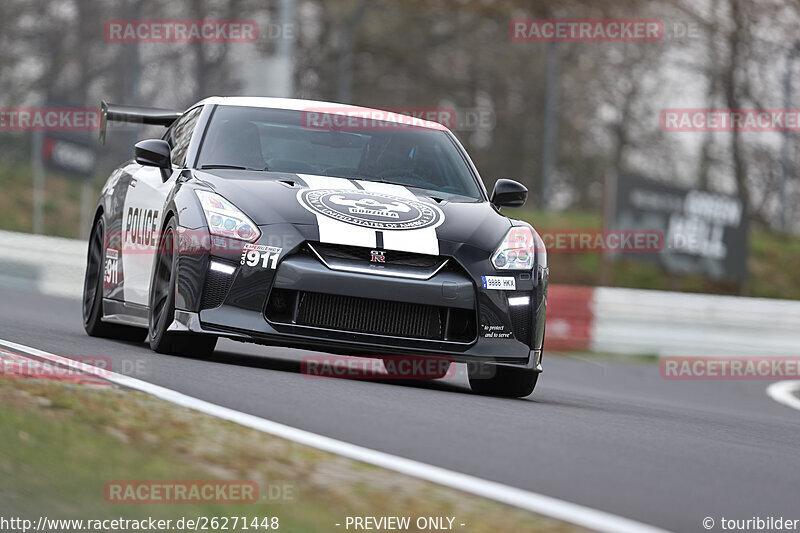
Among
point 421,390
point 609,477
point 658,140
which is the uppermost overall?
point 609,477

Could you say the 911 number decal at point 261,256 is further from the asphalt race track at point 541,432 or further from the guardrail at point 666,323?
the guardrail at point 666,323

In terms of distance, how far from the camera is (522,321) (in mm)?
7781

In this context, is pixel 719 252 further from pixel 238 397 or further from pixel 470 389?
pixel 238 397

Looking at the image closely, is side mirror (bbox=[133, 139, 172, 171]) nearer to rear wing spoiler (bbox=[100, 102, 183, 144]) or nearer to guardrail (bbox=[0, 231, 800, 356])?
rear wing spoiler (bbox=[100, 102, 183, 144])

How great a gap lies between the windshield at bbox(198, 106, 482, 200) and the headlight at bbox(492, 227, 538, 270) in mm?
600

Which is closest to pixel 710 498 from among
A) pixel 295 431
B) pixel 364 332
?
pixel 295 431

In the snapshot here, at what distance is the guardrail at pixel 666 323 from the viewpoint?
56.3ft

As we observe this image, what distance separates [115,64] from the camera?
39.8 meters

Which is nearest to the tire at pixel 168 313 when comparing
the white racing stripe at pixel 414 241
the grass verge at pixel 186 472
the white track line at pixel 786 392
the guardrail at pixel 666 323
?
the white racing stripe at pixel 414 241

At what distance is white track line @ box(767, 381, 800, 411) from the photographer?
12602 millimetres

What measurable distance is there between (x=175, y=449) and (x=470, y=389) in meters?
4.14

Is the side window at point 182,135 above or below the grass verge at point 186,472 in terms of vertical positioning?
above

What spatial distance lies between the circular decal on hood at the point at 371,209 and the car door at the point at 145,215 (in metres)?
0.98

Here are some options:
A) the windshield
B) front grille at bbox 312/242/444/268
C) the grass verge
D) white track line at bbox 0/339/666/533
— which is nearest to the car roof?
the windshield
